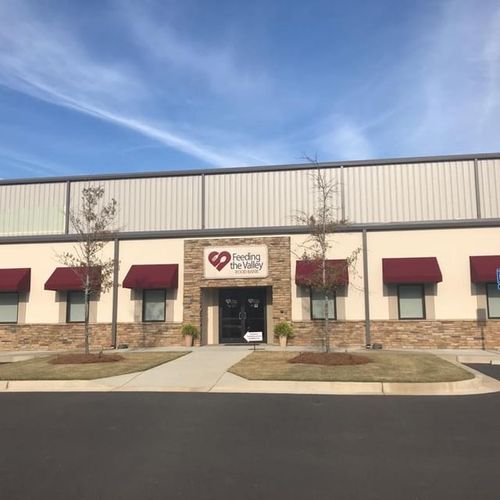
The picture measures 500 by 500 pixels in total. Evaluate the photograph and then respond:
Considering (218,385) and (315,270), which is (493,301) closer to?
(315,270)

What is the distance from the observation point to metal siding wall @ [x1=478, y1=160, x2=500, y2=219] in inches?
922

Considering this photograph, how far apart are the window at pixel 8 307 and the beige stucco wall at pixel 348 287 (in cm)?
1187

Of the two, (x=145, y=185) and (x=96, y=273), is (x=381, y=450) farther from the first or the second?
(x=145, y=185)

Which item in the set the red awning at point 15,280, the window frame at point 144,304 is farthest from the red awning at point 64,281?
the window frame at point 144,304

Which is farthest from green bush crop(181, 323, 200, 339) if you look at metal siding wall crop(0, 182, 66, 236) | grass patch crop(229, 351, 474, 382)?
metal siding wall crop(0, 182, 66, 236)

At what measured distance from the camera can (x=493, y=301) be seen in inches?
825

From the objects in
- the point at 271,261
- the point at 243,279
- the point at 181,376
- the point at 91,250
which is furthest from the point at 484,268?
the point at 91,250

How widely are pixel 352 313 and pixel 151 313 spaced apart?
814 centimetres

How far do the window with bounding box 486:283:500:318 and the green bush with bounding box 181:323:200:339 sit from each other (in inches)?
440

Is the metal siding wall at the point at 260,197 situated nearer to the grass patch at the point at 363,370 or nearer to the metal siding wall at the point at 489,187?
the metal siding wall at the point at 489,187

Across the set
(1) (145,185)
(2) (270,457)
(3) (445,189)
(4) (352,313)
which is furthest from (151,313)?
(2) (270,457)

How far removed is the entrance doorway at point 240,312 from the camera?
23.6m

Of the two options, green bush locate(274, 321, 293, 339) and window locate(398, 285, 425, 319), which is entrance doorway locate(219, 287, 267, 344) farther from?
window locate(398, 285, 425, 319)

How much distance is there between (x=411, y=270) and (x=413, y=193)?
4.43 m
